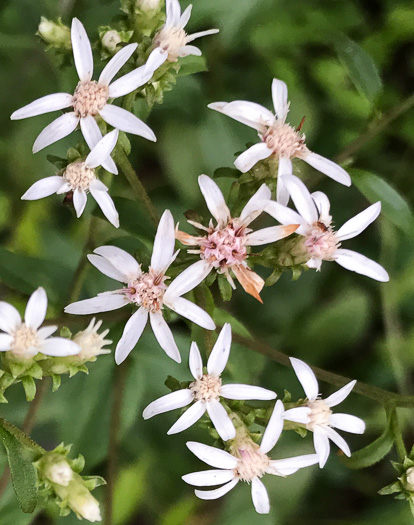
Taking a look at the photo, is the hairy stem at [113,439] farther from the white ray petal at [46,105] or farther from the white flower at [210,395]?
the white ray petal at [46,105]

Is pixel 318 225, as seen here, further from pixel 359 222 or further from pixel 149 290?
pixel 149 290

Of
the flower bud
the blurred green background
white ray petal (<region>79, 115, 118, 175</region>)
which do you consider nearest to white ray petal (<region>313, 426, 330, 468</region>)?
the blurred green background

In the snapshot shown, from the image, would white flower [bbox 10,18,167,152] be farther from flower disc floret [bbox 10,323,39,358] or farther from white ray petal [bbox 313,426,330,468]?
white ray petal [bbox 313,426,330,468]

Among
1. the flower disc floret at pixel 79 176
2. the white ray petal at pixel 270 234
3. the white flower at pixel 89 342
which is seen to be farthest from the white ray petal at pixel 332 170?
the white flower at pixel 89 342

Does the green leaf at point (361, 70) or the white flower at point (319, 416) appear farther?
the green leaf at point (361, 70)

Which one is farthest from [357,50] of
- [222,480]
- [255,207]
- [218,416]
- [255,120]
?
[222,480]

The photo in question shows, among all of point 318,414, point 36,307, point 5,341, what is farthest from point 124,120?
point 318,414

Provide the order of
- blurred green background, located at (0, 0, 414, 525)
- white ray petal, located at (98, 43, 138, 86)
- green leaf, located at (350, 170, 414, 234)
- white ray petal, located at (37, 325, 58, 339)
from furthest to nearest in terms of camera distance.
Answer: blurred green background, located at (0, 0, 414, 525), green leaf, located at (350, 170, 414, 234), white ray petal, located at (98, 43, 138, 86), white ray petal, located at (37, 325, 58, 339)
